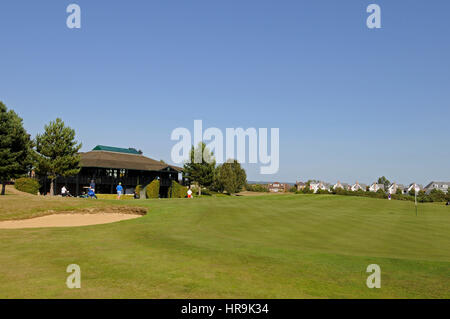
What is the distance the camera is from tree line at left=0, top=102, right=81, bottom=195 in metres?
43.0

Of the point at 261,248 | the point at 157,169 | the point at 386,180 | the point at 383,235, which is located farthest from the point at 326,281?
the point at 386,180

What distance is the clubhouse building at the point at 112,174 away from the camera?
55.4 m

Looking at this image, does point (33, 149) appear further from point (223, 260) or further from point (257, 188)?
point (257, 188)

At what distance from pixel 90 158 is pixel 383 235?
53273 mm

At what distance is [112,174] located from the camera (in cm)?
5834

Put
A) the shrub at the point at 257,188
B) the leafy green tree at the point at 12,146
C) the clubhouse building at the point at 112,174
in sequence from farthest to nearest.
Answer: the shrub at the point at 257,188, the clubhouse building at the point at 112,174, the leafy green tree at the point at 12,146

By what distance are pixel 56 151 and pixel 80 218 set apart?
93.9ft

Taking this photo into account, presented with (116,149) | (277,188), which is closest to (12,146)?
(116,149)

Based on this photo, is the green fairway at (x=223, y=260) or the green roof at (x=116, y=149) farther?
the green roof at (x=116, y=149)

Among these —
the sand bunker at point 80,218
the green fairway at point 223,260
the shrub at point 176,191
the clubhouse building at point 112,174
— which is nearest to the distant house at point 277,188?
the clubhouse building at point 112,174

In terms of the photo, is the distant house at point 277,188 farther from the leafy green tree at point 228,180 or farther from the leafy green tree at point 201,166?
the leafy green tree at point 201,166

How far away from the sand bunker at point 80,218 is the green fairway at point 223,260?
3.51 m

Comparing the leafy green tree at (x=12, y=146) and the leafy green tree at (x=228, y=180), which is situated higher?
the leafy green tree at (x=12, y=146)

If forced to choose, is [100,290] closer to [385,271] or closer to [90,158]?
[385,271]
